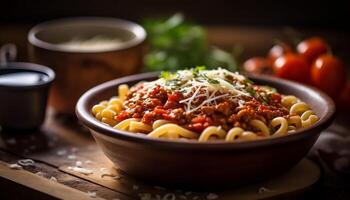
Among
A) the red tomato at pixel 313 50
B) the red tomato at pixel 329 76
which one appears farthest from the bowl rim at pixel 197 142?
the red tomato at pixel 313 50

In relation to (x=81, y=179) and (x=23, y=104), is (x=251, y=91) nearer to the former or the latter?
(x=81, y=179)

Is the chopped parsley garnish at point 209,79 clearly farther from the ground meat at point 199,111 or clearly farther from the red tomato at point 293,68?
the red tomato at point 293,68

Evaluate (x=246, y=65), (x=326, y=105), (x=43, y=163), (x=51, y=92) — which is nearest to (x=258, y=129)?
(x=326, y=105)

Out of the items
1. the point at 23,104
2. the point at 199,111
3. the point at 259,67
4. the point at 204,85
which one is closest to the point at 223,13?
the point at 259,67

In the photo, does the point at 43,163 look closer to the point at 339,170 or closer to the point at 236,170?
the point at 236,170

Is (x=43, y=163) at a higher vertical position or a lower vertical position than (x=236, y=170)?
lower

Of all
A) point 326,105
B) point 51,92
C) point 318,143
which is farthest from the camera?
point 51,92
